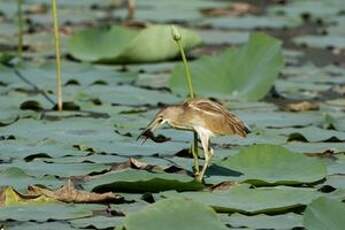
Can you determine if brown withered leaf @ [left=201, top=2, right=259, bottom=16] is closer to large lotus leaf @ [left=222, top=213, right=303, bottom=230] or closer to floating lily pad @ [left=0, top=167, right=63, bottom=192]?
floating lily pad @ [left=0, top=167, right=63, bottom=192]

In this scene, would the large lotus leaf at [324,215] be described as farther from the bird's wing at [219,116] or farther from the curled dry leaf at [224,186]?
the bird's wing at [219,116]

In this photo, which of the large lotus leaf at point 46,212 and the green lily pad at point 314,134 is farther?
the green lily pad at point 314,134

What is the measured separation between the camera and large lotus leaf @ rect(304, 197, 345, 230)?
141 inches

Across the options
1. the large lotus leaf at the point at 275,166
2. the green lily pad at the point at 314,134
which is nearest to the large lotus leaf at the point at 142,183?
the large lotus leaf at the point at 275,166

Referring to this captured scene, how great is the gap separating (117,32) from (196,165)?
11.1 feet

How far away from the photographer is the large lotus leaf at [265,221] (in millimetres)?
3713

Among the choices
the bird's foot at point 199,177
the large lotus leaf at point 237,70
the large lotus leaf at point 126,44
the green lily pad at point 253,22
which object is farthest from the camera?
the green lily pad at point 253,22

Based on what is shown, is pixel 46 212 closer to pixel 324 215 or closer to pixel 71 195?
pixel 71 195

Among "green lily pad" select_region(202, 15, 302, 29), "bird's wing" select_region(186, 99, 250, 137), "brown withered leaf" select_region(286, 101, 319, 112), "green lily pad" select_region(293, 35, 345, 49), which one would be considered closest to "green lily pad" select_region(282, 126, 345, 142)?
"brown withered leaf" select_region(286, 101, 319, 112)

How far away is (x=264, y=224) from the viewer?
3.74 meters

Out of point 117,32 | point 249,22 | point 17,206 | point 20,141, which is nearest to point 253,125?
point 20,141

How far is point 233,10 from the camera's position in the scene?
10.1m

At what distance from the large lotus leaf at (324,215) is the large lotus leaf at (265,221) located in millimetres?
121

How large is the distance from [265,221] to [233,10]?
641 cm
